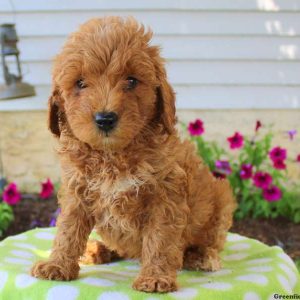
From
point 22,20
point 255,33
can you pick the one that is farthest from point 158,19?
point 22,20

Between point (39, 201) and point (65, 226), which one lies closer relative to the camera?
point (65, 226)

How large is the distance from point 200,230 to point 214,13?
146 inches

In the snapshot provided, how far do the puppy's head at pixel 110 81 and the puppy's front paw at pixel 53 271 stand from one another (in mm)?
751

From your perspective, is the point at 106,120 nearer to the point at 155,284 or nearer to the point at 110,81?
the point at 110,81

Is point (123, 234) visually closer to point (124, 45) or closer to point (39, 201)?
point (124, 45)

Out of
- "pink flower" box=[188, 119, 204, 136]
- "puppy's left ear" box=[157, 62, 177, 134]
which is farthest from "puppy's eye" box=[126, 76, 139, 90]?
"pink flower" box=[188, 119, 204, 136]

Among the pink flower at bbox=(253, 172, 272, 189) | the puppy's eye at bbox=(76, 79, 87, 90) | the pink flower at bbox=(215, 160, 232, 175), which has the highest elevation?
the puppy's eye at bbox=(76, 79, 87, 90)

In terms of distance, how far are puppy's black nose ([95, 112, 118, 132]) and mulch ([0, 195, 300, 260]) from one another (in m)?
3.38

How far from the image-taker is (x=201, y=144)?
5984mm

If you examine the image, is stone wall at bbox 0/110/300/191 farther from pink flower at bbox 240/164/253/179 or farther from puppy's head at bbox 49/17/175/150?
puppy's head at bbox 49/17/175/150

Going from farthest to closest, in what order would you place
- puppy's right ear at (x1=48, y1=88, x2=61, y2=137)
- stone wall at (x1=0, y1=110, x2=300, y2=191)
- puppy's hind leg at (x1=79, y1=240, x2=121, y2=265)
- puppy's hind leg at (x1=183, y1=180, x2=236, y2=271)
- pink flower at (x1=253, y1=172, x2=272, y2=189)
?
1. stone wall at (x1=0, y1=110, x2=300, y2=191)
2. pink flower at (x1=253, y1=172, x2=272, y2=189)
3. puppy's hind leg at (x1=79, y1=240, x2=121, y2=265)
4. puppy's hind leg at (x1=183, y1=180, x2=236, y2=271)
5. puppy's right ear at (x1=48, y1=88, x2=61, y2=137)

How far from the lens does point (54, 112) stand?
306cm

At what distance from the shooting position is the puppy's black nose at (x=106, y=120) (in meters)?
2.60

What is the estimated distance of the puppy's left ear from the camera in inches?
115
